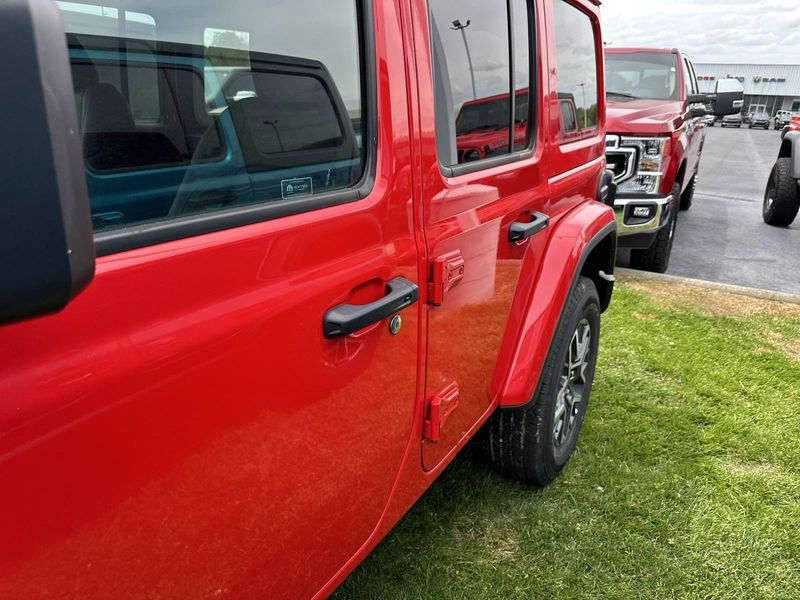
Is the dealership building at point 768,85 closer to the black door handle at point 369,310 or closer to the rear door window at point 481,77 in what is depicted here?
the rear door window at point 481,77

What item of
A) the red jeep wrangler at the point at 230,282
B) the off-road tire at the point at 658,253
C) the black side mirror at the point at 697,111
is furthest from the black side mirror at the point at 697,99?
the red jeep wrangler at the point at 230,282

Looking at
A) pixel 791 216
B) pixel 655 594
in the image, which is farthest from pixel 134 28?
pixel 791 216

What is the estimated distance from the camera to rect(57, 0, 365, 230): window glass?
932 millimetres

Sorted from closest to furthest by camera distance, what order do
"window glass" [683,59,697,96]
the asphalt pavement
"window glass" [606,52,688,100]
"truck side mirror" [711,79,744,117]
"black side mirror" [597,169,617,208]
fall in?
"black side mirror" [597,169,617,208]
the asphalt pavement
"window glass" [606,52,688,100]
"window glass" [683,59,697,96]
"truck side mirror" [711,79,744,117]

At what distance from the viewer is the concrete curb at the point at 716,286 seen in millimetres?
4871

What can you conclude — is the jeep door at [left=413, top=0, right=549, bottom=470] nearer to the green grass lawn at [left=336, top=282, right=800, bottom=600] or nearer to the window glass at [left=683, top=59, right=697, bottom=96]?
the green grass lawn at [left=336, top=282, right=800, bottom=600]

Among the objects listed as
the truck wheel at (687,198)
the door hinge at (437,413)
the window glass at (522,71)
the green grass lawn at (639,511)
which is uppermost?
the window glass at (522,71)

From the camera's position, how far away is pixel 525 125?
209cm

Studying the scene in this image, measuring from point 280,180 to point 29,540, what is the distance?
68cm

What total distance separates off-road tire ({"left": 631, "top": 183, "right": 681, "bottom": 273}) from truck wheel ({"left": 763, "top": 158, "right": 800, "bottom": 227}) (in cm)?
261

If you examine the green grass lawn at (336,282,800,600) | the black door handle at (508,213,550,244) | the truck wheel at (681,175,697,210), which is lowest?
the green grass lawn at (336,282,800,600)

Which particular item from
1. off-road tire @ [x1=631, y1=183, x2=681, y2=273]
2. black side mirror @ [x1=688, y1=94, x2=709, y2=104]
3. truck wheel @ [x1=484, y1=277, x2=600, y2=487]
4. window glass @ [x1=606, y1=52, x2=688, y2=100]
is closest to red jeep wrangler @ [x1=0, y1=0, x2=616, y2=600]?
truck wheel @ [x1=484, y1=277, x2=600, y2=487]

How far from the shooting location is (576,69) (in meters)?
2.57

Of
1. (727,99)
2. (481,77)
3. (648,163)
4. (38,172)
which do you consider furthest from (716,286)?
(38,172)
